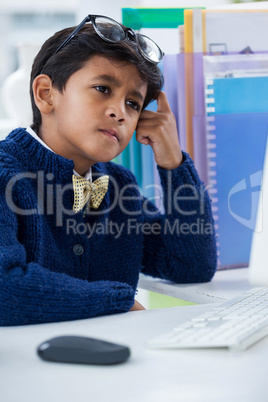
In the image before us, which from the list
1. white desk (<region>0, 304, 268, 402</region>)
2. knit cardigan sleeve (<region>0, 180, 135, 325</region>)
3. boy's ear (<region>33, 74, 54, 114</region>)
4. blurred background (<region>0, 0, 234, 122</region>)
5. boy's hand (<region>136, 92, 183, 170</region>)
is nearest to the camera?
white desk (<region>0, 304, 268, 402</region>)

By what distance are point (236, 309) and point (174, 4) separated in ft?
6.02

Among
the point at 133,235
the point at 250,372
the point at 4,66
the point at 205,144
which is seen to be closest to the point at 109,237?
the point at 133,235

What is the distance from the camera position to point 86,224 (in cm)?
112

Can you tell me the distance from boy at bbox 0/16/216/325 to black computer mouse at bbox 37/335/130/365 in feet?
0.80

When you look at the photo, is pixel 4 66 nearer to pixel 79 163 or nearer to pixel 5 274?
pixel 79 163

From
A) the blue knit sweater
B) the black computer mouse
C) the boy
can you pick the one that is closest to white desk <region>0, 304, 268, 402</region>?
the black computer mouse

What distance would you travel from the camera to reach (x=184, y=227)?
4.04 ft

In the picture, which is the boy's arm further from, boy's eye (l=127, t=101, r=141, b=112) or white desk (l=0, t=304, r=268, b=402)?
→ boy's eye (l=127, t=101, r=141, b=112)

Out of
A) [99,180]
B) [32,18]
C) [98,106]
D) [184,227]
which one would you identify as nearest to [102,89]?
[98,106]

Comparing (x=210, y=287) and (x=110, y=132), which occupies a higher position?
(x=110, y=132)

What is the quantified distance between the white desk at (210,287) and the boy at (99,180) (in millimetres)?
29

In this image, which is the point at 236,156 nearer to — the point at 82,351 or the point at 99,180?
the point at 99,180

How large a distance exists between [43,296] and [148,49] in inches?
21.6

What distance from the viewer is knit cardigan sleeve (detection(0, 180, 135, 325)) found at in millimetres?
777
